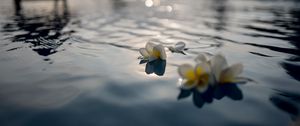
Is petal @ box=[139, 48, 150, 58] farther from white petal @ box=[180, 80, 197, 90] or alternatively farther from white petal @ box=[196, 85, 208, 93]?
white petal @ box=[196, 85, 208, 93]

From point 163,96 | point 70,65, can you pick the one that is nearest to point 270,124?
point 163,96

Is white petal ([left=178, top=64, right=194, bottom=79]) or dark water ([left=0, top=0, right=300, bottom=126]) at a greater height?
white petal ([left=178, top=64, right=194, bottom=79])

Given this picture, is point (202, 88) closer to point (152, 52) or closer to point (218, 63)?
point (218, 63)

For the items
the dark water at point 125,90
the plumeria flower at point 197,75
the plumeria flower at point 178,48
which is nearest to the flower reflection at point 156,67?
the dark water at point 125,90

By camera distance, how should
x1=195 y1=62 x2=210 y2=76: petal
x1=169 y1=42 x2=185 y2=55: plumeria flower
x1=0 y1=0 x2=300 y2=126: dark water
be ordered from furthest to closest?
x1=169 y1=42 x2=185 y2=55: plumeria flower
x1=195 y1=62 x2=210 y2=76: petal
x1=0 y1=0 x2=300 y2=126: dark water

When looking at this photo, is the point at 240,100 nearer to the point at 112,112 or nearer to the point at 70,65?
the point at 112,112

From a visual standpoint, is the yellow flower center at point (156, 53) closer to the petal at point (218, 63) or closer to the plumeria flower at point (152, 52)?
the plumeria flower at point (152, 52)

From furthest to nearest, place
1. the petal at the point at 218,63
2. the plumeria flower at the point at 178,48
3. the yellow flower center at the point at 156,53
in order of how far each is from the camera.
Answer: the plumeria flower at the point at 178,48, the yellow flower center at the point at 156,53, the petal at the point at 218,63

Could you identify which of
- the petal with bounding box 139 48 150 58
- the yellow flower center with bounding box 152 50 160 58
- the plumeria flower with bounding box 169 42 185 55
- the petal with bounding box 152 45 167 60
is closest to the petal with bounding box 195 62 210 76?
the petal with bounding box 152 45 167 60

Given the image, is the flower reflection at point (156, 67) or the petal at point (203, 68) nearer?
the petal at point (203, 68)

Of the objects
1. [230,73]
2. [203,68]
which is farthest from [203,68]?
[230,73]
